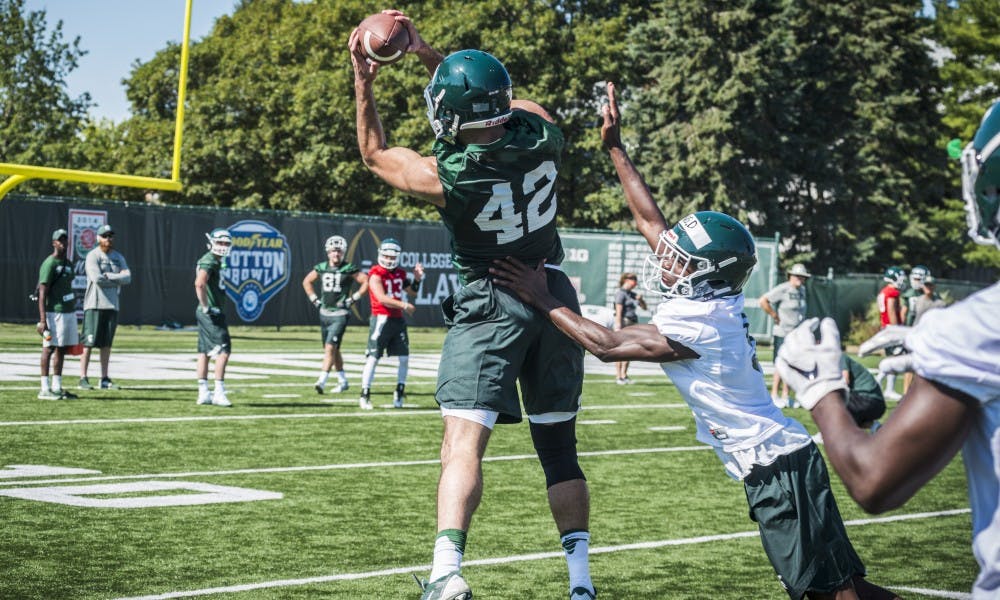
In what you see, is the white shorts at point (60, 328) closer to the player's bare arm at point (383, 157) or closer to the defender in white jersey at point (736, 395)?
the player's bare arm at point (383, 157)

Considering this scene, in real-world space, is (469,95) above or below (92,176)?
above

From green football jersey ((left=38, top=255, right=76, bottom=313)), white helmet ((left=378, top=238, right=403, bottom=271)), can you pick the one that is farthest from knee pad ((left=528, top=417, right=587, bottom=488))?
green football jersey ((left=38, top=255, right=76, bottom=313))

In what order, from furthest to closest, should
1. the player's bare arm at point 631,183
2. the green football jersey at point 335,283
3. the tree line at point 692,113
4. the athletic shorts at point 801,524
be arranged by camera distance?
the tree line at point 692,113 < the green football jersey at point 335,283 < the player's bare arm at point 631,183 < the athletic shorts at point 801,524

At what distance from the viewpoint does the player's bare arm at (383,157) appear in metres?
5.00

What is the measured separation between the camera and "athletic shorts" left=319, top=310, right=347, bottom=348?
50.9 ft

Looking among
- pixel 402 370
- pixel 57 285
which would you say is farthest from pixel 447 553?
pixel 57 285

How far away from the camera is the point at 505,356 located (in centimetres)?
503

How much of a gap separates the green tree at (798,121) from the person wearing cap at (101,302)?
26665 mm

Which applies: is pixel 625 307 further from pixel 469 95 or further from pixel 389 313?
pixel 469 95

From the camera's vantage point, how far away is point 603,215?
141ft

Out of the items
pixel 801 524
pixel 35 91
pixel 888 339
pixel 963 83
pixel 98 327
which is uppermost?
pixel 963 83

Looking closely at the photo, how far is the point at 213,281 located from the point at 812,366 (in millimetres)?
12049

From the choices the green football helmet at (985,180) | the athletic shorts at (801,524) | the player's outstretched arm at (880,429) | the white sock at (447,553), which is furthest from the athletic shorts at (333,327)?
the green football helmet at (985,180)

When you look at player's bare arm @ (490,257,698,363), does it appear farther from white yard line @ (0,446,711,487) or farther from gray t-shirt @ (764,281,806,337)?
gray t-shirt @ (764,281,806,337)
